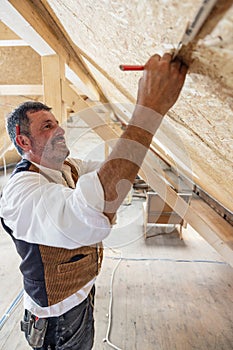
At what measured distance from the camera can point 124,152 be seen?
61 cm

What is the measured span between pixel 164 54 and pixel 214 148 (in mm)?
526

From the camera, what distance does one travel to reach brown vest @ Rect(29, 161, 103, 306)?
0.98m

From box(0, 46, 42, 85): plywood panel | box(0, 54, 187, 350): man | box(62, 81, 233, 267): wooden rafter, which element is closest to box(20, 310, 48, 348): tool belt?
box(0, 54, 187, 350): man

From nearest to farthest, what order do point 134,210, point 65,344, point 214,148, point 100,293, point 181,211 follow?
point 214,148 → point 65,344 → point 181,211 → point 100,293 → point 134,210

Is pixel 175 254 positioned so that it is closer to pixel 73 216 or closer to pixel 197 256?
pixel 197 256

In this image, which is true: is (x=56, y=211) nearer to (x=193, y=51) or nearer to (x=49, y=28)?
(x=193, y=51)

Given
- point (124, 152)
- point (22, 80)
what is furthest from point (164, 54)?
point (22, 80)

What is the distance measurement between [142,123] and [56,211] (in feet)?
1.04

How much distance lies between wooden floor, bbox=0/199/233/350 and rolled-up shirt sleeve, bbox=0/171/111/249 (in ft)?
2.77

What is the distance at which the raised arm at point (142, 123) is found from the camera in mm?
527

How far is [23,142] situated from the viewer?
101cm

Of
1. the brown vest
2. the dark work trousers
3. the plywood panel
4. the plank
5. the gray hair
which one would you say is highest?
the gray hair

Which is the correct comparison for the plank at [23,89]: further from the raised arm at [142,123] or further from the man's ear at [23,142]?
the raised arm at [142,123]

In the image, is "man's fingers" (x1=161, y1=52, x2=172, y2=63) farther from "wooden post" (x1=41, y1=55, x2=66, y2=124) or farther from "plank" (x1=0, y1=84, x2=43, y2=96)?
"plank" (x1=0, y1=84, x2=43, y2=96)
